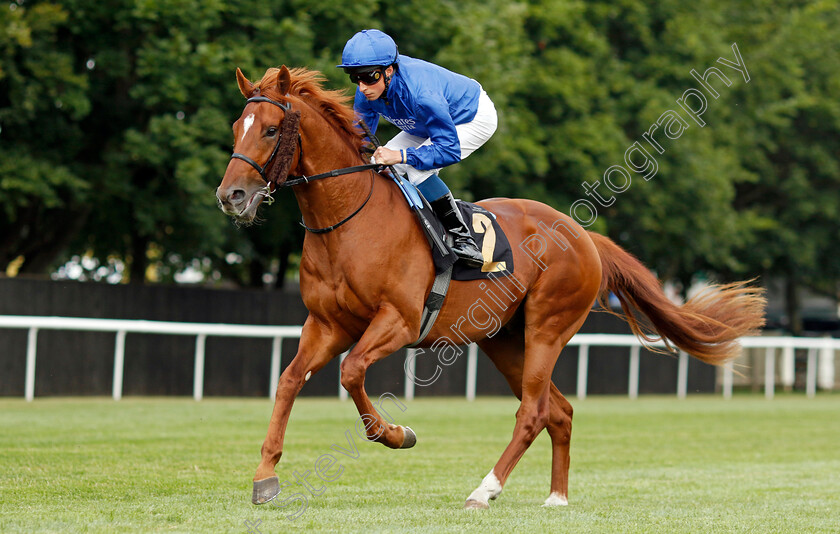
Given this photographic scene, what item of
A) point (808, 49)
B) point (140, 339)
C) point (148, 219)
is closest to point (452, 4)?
point (148, 219)

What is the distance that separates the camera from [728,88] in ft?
70.2

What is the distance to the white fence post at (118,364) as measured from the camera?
13.5 metres

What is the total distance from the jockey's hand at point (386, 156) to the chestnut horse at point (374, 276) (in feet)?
0.36

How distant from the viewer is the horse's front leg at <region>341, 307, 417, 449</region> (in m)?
5.24

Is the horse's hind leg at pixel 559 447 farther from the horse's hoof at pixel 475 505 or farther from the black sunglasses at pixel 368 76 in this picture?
the black sunglasses at pixel 368 76

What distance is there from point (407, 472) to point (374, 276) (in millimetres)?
2439

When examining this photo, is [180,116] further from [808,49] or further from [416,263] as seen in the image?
[808,49]

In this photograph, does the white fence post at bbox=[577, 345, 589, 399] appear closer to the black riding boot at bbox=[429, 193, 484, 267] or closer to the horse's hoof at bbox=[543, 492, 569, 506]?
the horse's hoof at bbox=[543, 492, 569, 506]

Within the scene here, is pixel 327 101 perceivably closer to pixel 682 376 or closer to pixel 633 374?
pixel 633 374

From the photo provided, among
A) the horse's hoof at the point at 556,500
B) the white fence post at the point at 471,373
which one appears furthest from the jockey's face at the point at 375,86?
the white fence post at the point at 471,373

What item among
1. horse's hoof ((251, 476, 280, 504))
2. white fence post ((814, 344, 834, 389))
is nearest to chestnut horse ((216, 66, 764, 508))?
horse's hoof ((251, 476, 280, 504))

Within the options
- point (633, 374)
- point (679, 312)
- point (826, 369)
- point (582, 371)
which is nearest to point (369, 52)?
point (679, 312)

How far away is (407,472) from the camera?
7355 mm

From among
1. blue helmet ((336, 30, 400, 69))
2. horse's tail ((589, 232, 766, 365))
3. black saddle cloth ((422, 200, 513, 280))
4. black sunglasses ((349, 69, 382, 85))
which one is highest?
blue helmet ((336, 30, 400, 69))
